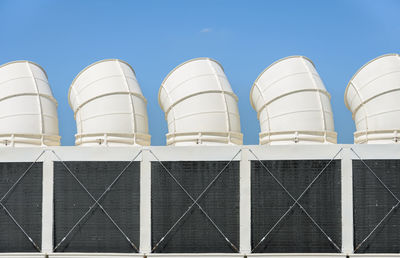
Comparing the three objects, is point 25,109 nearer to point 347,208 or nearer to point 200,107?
point 200,107

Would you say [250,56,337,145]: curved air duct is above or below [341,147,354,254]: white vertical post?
above

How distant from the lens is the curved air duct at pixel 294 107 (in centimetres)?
2019

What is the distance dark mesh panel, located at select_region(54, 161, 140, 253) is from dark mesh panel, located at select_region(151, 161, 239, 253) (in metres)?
0.95

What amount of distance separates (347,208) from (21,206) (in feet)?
45.4

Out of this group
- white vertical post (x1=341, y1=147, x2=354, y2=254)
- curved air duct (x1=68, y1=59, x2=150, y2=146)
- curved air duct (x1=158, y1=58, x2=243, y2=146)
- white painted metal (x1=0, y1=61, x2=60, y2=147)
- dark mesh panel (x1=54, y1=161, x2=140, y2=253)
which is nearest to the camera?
white vertical post (x1=341, y1=147, x2=354, y2=254)

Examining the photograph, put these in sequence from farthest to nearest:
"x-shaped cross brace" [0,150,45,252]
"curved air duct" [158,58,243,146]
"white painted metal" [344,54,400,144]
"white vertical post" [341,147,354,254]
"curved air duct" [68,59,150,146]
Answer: "curved air duct" [68,59,150,146], "curved air duct" [158,58,243,146], "white painted metal" [344,54,400,144], "x-shaped cross brace" [0,150,45,252], "white vertical post" [341,147,354,254]

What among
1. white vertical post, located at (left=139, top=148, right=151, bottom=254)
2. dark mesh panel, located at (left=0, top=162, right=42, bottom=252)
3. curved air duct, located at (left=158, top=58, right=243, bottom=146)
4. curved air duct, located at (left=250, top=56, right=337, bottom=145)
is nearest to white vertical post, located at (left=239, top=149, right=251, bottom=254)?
curved air duct, located at (left=158, top=58, right=243, bottom=146)

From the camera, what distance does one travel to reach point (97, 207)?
19031 millimetres

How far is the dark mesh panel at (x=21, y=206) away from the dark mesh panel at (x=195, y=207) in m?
5.01

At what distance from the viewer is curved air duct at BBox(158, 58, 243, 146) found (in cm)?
2033

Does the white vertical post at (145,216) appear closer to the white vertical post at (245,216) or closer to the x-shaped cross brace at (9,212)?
the white vertical post at (245,216)

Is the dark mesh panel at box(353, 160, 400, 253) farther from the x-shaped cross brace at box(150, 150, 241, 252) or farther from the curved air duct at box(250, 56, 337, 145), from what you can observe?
the x-shaped cross brace at box(150, 150, 241, 252)

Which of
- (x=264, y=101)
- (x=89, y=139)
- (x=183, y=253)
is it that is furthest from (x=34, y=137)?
(x=264, y=101)

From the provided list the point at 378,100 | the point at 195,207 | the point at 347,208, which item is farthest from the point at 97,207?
the point at 378,100
